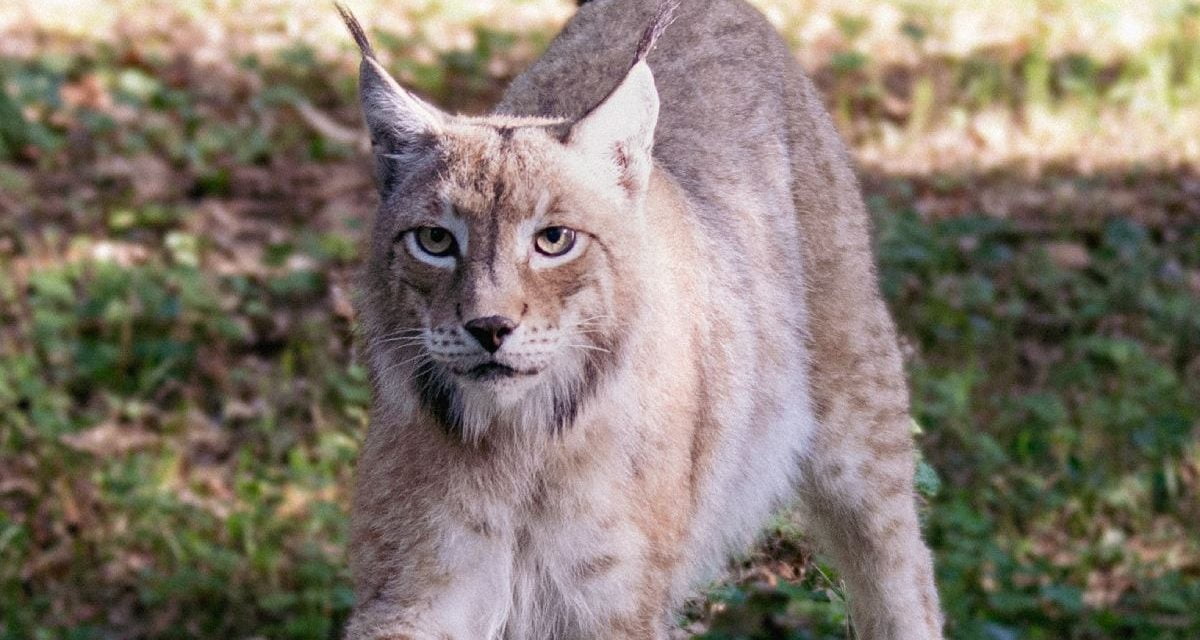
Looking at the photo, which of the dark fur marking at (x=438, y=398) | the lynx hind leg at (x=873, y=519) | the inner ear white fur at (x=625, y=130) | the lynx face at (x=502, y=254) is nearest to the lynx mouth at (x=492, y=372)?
the lynx face at (x=502, y=254)

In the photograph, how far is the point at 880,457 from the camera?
4.58 meters

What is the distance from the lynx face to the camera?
10.6 feet

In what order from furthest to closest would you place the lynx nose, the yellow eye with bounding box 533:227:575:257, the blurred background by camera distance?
1. the blurred background
2. the yellow eye with bounding box 533:227:575:257
3. the lynx nose

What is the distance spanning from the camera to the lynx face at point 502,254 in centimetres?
324

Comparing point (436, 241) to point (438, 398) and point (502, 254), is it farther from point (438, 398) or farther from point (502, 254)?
point (438, 398)

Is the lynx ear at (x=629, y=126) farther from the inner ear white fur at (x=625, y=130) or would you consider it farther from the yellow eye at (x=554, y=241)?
the yellow eye at (x=554, y=241)

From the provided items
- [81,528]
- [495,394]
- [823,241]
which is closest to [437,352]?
[495,394]

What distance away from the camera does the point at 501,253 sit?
128 inches

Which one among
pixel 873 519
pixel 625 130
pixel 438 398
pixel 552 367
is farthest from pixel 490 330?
pixel 873 519

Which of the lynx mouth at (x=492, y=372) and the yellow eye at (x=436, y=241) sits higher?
the yellow eye at (x=436, y=241)

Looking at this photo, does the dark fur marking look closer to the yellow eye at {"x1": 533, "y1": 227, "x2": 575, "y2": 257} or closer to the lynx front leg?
the lynx front leg

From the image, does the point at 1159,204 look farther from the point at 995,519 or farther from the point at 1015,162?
the point at 995,519

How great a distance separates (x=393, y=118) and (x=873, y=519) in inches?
74.8

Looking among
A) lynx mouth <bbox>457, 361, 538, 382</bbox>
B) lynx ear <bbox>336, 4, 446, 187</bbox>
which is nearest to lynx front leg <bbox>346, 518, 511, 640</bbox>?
lynx mouth <bbox>457, 361, 538, 382</bbox>
